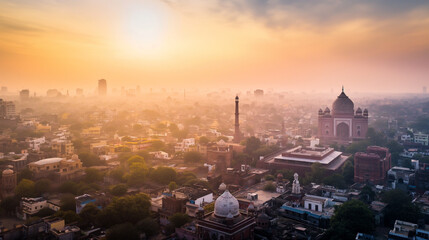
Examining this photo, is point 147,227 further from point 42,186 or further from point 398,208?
point 398,208

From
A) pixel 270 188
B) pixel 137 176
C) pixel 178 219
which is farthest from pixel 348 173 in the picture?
pixel 137 176

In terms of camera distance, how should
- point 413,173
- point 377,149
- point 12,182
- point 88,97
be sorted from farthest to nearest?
point 88,97 < point 377,149 < point 413,173 < point 12,182

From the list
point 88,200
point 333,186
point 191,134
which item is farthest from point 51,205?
point 191,134

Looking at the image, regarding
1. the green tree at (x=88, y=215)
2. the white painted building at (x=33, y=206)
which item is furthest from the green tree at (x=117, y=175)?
the green tree at (x=88, y=215)

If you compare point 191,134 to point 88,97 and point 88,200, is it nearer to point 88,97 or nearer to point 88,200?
point 88,200

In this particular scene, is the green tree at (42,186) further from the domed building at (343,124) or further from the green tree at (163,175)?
the domed building at (343,124)

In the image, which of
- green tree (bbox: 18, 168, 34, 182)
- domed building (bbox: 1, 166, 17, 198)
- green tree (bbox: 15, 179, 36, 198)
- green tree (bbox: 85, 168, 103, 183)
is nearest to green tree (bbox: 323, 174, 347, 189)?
green tree (bbox: 85, 168, 103, 183)

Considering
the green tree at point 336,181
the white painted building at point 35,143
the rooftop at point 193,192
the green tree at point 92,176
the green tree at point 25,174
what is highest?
the white painted building at point 35,143
